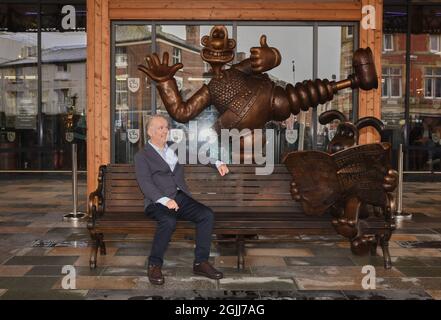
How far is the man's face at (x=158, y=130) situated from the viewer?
5211 millimetres

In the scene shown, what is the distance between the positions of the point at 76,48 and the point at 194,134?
8.57 metres

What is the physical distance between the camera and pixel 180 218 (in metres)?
5.35

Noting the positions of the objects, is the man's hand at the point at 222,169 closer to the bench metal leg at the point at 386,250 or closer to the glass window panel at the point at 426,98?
the bench metal leg at the point at 386,250

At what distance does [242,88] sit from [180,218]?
190 cm

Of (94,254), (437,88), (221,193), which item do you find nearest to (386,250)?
(221,193)

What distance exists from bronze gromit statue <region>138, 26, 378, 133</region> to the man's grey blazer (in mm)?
1438

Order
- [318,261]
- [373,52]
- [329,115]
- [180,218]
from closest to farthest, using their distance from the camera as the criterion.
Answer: [180,218] → [318,261] → [329,115] → [373,52]

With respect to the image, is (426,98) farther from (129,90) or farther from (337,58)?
(129,90)

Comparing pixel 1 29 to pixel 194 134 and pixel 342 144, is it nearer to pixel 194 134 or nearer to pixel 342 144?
pixel 194 134

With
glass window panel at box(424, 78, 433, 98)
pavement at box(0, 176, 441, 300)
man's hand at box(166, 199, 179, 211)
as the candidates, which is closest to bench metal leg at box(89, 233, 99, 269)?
pavement at box(0, 176, 441, 300)

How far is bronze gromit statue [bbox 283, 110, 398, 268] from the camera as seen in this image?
536cm

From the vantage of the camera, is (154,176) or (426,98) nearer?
(154,176)

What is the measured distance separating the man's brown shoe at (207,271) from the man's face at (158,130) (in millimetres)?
1129

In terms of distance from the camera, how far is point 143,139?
29.3 feet
